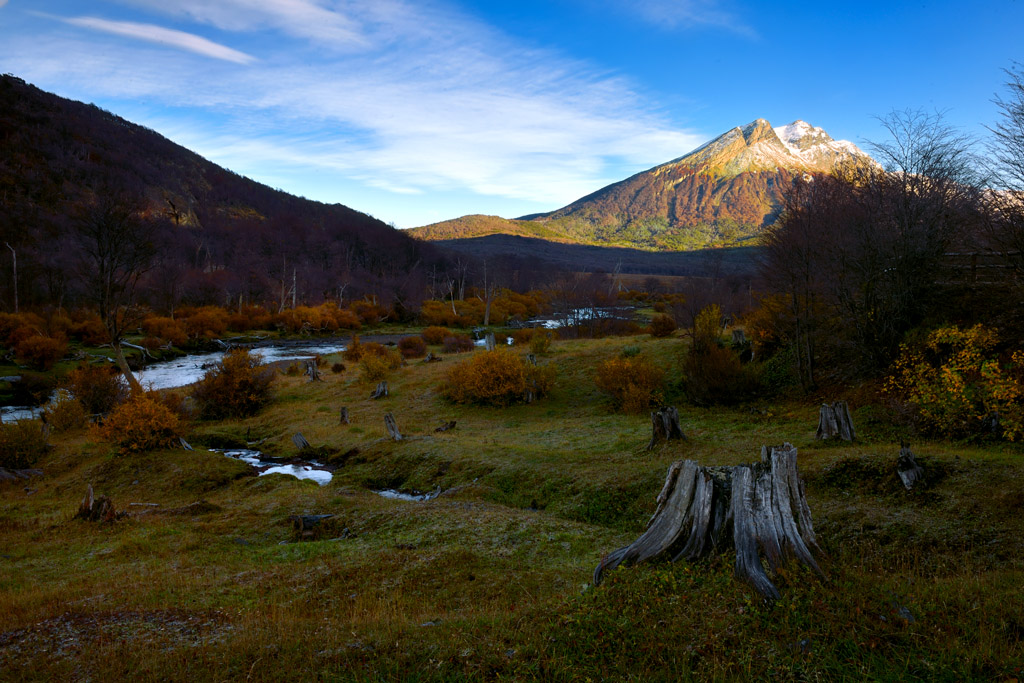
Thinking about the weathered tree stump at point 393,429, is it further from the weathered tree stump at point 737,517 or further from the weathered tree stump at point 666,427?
the weathered tree stump at point 737,517

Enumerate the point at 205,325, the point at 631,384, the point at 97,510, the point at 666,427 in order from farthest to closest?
1. the point at 205,325
2. the point at 631,384
3. the point at 666,427
4. the point at 97,510

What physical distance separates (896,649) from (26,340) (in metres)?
44.3

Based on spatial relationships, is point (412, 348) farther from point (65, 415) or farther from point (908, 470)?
point (908, 470)

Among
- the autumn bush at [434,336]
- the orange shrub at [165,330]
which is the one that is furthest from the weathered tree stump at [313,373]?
the orange shrub at [165,330]

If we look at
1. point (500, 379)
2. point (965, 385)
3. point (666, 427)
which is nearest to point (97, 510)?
point (666, 427)

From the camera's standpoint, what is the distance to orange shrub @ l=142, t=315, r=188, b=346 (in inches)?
1876

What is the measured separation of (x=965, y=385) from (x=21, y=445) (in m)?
28.4

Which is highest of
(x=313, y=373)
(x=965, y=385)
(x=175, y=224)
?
(x=175, y=224)

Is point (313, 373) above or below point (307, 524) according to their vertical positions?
above

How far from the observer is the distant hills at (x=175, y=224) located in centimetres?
6556

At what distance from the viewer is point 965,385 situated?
13031mm

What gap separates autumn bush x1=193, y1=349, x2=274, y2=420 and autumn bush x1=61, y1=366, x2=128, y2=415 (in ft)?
10.9

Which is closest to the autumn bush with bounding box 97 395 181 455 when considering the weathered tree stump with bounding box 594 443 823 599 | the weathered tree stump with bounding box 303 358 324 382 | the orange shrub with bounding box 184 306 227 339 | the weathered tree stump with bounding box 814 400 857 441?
the weathered tree stump with bounding box 303 358 324 382

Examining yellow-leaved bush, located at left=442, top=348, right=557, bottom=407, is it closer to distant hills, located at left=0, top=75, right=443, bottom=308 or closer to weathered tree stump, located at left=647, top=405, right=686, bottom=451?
weathered tree stump, located at left=647, top=405, right=686, bottom=451
